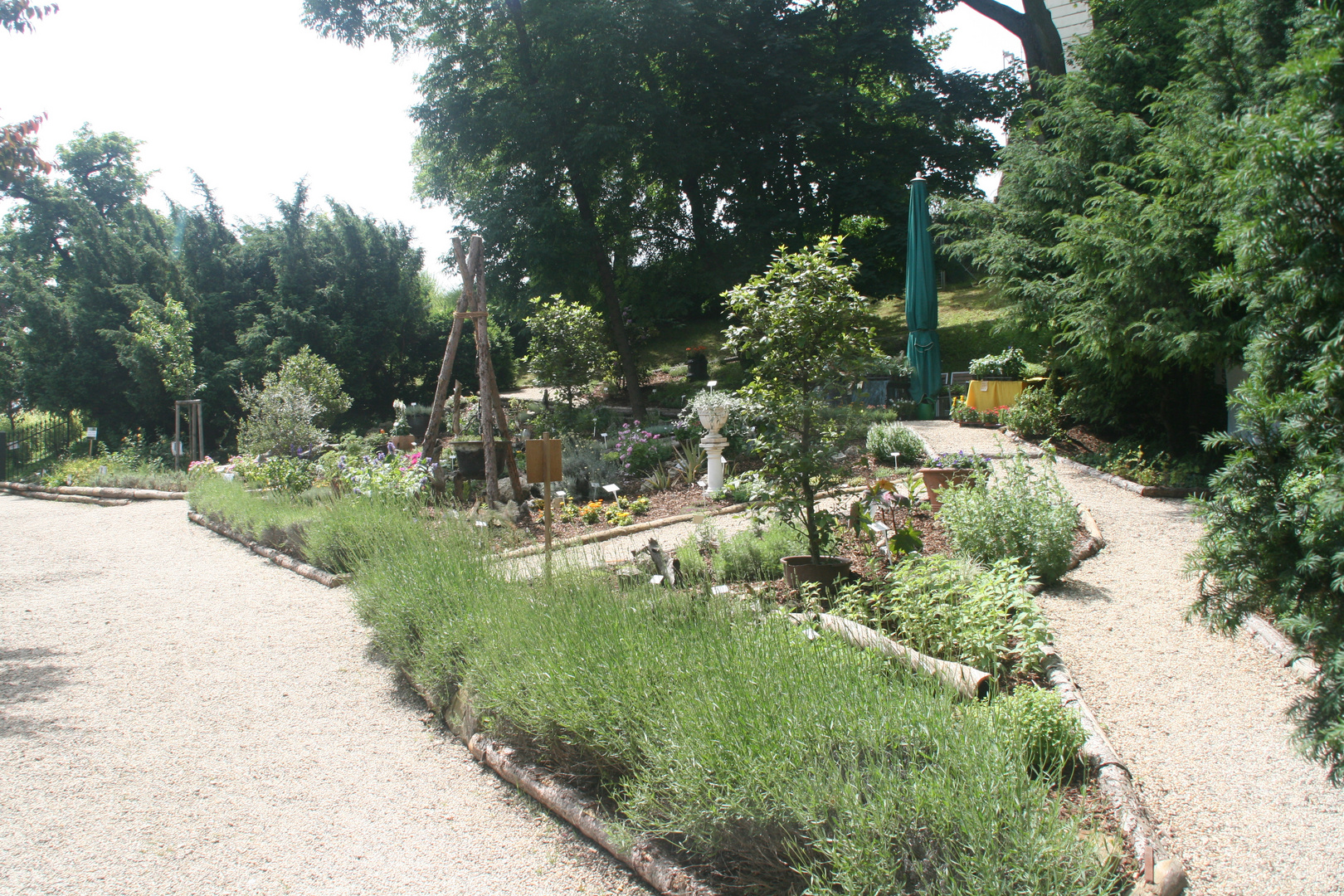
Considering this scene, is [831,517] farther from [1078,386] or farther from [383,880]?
[1078,386]

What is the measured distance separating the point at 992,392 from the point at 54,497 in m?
16.7

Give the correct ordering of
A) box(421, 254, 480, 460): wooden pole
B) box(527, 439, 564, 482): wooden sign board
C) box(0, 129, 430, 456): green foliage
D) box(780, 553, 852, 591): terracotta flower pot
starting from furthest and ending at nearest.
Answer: box(0, 129, 430, 456): green foliage
box(421, 254, 480, 460): wooden pole
box(780, 553, 852, 591): terracotta flower pot
box(527, 439, 564, 482): wooden sign board

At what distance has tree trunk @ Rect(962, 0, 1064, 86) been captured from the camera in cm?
1677

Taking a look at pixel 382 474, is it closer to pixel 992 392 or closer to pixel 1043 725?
pixel 1043 725

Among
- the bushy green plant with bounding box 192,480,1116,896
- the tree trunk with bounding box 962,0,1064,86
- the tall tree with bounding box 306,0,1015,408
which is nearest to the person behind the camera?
the bushy green plant with bounding box 192,480,1116,896

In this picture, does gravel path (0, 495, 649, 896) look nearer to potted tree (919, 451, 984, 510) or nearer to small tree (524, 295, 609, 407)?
potted tree (919, 451, 984, 510)

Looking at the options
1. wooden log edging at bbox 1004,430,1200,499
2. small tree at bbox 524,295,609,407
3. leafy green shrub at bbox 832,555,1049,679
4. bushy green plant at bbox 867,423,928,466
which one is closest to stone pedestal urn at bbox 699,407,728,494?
bushy green plant at bbox 867,423,928,466

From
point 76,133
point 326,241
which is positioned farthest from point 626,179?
point 76,133

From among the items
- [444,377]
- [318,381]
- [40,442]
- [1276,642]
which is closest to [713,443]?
[444,377]

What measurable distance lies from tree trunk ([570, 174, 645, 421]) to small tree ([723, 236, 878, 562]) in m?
11.5

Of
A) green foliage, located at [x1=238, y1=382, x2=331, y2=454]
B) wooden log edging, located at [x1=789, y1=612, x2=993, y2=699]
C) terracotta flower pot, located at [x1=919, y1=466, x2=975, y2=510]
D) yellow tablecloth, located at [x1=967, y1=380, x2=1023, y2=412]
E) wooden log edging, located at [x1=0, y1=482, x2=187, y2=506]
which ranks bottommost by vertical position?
wooden log edging, located at [x1=789, y1=612, x2=993, y2=699]

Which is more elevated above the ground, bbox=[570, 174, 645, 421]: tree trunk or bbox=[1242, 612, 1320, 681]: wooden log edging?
bbox=[570, 174, 645, 421]: tree trunk

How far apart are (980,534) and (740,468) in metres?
5.15

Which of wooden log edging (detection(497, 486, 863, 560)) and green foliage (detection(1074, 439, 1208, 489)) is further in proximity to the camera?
green foliage (detection(1074, 439, 1208, 489))
